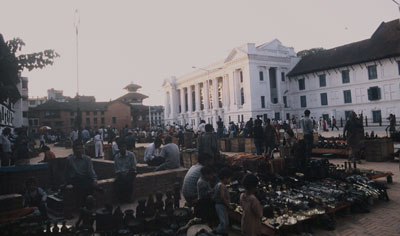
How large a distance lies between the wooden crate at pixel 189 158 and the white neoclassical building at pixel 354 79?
3233cm

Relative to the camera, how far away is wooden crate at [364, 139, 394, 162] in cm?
1171

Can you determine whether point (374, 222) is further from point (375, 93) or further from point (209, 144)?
point (375, 93)

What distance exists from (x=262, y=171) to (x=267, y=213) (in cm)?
260

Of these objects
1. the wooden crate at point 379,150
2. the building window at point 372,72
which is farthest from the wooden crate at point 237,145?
the building window at point 372,72

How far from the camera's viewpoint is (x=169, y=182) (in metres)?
8.34

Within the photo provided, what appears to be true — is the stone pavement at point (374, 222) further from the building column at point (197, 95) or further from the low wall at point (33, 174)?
the building column at point (197, 95)

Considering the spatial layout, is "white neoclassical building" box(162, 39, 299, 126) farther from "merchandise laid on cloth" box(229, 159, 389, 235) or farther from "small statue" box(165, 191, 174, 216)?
"small statue" box(165, 191, 174, 216)

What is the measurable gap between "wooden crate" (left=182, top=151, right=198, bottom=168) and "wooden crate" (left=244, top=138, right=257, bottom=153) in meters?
5.92

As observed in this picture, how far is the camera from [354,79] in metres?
38.9

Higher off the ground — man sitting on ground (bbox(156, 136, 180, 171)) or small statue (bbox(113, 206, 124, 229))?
man sitting on ground (bbox(156, 136, 180, 171))

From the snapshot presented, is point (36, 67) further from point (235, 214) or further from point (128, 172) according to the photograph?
point (235, 214)

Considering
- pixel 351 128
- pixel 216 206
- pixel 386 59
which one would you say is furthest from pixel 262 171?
pixel 386 59

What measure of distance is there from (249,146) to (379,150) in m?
6.68

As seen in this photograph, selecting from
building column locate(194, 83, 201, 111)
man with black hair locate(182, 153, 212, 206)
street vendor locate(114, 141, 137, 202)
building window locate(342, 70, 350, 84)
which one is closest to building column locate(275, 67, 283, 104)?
Answer: building window locate(342, 70, 350, 84)
